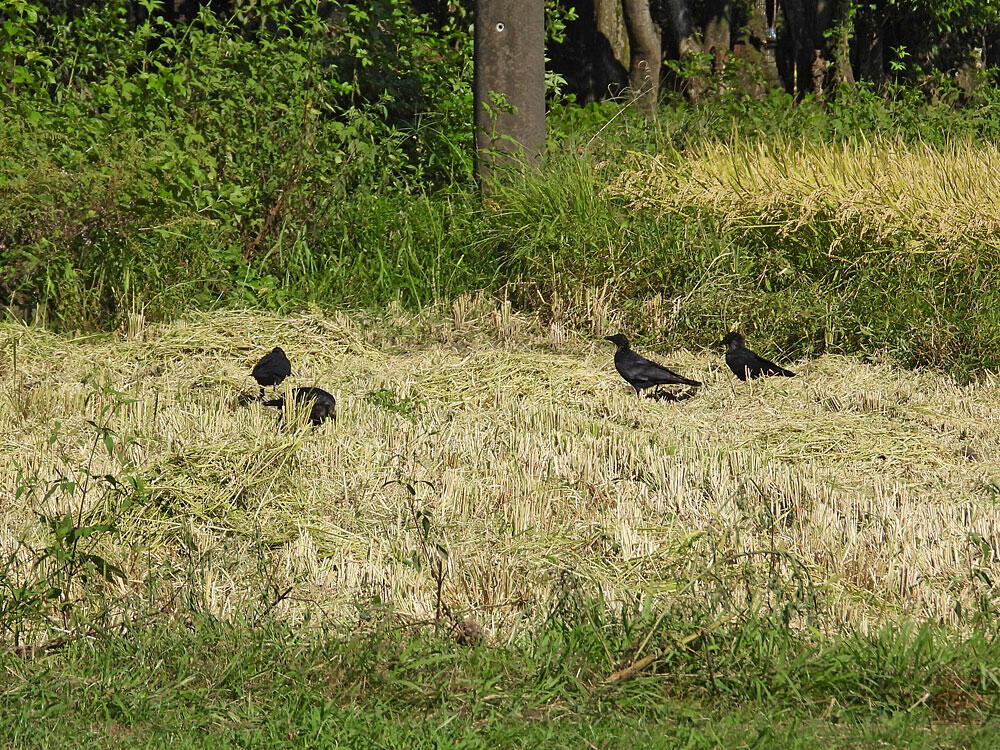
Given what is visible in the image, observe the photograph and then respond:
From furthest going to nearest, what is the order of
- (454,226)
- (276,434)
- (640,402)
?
(454,226), (640,402), (276,434)

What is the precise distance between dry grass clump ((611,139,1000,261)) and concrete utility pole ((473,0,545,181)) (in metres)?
1.20

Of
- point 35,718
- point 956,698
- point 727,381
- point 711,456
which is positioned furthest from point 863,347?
point 35,718

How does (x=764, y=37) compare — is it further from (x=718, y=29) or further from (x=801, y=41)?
(x=718, y=29)

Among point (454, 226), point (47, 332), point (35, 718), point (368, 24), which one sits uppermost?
point (368, 24)

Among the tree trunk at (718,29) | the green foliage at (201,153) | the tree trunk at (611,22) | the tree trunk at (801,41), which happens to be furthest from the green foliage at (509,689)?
the tree trunk at (801,41)

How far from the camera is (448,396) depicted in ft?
25.8

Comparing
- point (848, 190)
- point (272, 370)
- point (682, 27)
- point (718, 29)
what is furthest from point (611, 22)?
point (272, 370)

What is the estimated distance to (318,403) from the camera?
6.98 metres

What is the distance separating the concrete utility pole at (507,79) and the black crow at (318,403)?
4184 mm

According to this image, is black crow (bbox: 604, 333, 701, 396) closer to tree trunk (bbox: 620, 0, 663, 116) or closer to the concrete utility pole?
the concrete utility pole

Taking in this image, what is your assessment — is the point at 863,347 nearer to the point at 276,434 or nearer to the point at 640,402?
the point at 640,402

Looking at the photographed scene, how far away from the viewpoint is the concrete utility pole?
10.9 m

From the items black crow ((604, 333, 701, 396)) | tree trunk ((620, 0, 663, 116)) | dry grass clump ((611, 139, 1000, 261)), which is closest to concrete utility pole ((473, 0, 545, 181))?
dry grass clump ((611, 139, 1000, 261))

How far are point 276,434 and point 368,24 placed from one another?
6.92 metres
